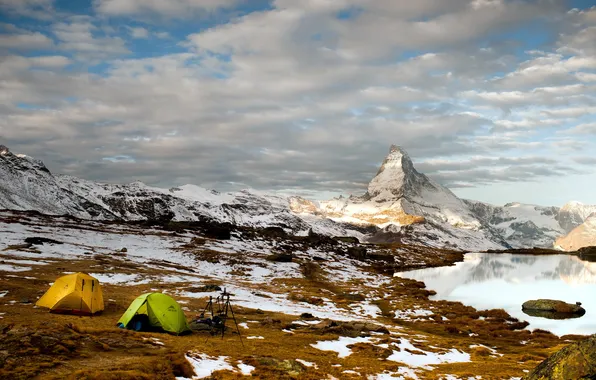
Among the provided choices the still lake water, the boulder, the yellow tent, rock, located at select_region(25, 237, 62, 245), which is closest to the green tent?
the yellow tent

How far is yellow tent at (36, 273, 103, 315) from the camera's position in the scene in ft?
90.3

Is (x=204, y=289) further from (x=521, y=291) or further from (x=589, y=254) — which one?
(x=589, y=254)

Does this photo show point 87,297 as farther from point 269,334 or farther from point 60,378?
point 60,378

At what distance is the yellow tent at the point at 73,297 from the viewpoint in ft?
90.3

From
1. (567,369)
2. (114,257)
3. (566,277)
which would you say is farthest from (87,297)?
(566,277)

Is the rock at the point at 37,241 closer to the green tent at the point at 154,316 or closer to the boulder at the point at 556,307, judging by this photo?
the green tent at the point at 154,316

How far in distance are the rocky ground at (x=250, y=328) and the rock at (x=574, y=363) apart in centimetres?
910

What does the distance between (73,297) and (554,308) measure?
5619 centimetres

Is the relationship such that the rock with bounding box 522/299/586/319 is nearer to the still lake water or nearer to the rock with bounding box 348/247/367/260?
the still lake water

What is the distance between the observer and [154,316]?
24672 mm

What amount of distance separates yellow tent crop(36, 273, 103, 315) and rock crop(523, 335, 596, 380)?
26671 mm

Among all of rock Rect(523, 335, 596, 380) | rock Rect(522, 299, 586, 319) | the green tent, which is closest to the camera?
rock Rect(523, 335, 596, 380)

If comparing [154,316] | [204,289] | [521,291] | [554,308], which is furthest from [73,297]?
[521,291]

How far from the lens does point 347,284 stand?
7569 cm
